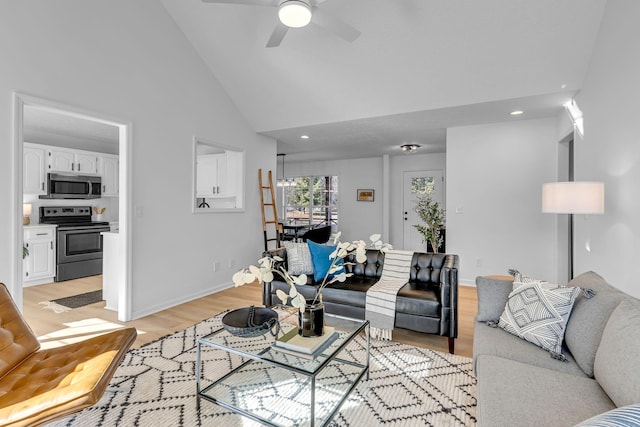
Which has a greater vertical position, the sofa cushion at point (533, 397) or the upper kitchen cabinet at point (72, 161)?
the upper kitchen cabinet at point (72, 161)

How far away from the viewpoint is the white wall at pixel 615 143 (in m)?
2.35

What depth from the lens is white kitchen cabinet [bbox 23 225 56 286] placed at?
460cm

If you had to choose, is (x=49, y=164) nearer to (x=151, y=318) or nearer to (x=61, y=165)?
(x=61, y=165)

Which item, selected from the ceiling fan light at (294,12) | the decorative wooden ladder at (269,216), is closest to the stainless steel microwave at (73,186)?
the decorative wooden ladder at (269,216)

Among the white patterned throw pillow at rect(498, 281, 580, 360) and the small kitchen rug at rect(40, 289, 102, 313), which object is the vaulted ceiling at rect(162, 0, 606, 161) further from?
the small kitchen rug at rect(40, 289, 102, 313)

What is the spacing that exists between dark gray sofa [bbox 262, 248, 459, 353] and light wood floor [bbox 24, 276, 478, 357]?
0.29 meters

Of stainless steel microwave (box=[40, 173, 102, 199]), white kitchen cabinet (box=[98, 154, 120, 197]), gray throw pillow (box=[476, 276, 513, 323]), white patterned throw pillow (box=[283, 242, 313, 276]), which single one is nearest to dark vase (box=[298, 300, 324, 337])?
gray throw pillow (box=[476, 276, 513, 323])

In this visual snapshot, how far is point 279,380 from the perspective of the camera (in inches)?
87.2

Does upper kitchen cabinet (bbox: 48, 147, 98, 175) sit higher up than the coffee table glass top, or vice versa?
upper kitchen cabinet (bbox: 48, 147, 98, 175)

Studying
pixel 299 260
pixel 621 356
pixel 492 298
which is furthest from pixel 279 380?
pixel 621 356

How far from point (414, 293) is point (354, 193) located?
5729mm

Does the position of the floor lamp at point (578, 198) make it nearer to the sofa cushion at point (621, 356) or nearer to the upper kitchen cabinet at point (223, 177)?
the sofa cushion at point (621, 356)

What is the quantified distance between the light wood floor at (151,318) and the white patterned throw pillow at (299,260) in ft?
2.89

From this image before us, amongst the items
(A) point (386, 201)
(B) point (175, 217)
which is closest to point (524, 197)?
(A) point (386, 201)
